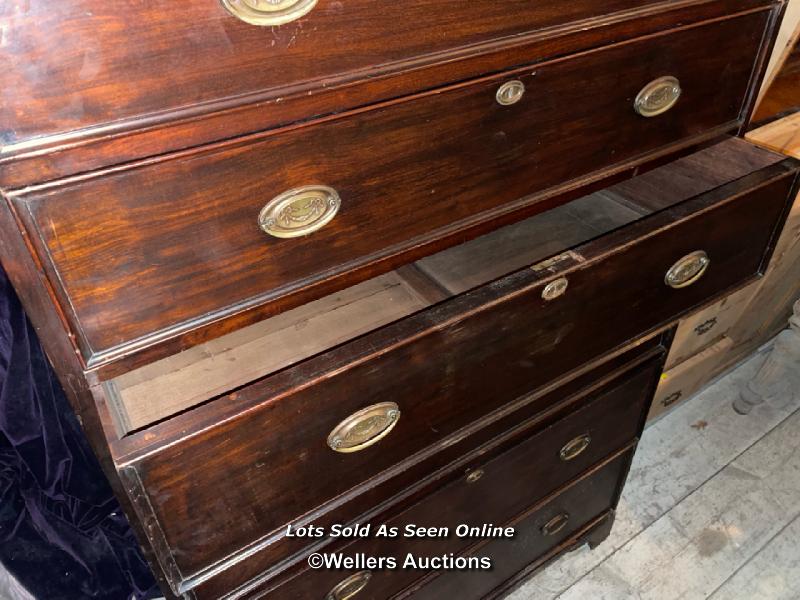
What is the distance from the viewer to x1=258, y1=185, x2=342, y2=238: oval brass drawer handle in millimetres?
570

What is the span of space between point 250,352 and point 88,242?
0.29 meters

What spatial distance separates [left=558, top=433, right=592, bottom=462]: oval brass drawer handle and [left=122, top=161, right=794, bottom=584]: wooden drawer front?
25 centimetres

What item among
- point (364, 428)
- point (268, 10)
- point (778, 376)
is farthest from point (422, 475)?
point (778, 376)

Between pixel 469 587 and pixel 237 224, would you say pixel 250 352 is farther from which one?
pixel 469 587

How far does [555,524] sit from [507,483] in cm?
29

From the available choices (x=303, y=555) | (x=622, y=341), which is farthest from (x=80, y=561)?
(x=622, y=341)

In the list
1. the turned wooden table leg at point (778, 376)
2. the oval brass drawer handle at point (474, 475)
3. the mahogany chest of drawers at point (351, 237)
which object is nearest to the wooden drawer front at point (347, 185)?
the mahogany chest of drawers at point (351, 237)

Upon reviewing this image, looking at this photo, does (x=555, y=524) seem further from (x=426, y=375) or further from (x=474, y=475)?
(x=426, y=375)

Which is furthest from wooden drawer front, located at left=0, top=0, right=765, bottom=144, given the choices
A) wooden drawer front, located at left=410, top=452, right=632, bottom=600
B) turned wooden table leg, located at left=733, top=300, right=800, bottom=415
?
turned wooden table leg, located at left=733, top=300, right=800, bottom=415

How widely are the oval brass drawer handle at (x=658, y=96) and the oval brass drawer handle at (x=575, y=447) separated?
0.54 meters

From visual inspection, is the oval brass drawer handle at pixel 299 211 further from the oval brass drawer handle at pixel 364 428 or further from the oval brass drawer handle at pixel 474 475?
the oval brass drawer handle at pixel 474 475

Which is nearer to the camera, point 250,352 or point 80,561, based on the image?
point 250,352

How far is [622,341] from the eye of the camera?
0.90 meters

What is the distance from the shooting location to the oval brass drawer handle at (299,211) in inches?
22.4
